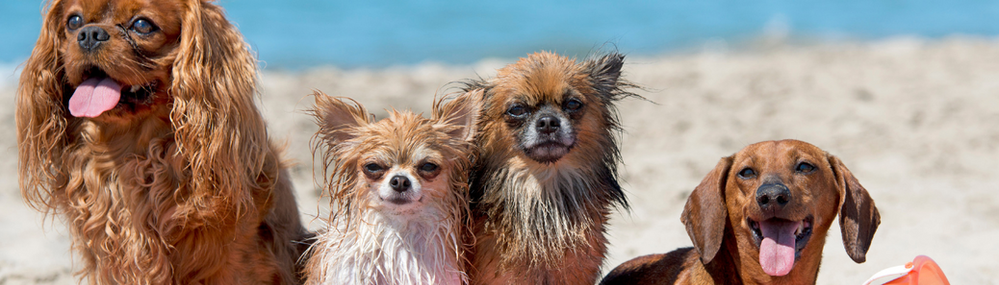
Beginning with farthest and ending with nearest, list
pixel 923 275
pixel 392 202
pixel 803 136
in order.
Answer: pixel 803 136
pixel 923 275
pixel 392 202

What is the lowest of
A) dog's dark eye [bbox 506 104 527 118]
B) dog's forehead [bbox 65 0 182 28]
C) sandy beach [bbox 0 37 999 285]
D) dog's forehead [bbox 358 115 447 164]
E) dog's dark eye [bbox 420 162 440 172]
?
sandy beach [bbox 0 37 999 285]

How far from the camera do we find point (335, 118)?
3.42 metres

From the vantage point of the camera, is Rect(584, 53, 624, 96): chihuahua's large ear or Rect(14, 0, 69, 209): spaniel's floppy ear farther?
Rect(584, 53, 624, 96): chihuahua's large ear

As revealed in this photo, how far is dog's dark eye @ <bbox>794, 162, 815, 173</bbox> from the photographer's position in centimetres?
321

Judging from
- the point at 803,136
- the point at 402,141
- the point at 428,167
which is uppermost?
the point at 402,141

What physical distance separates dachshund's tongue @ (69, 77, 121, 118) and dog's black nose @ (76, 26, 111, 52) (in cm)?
16

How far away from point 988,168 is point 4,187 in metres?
9.30

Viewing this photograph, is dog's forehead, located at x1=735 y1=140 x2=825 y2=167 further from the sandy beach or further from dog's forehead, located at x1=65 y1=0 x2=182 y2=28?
dog's forehead, located at x1=65 y1=0 x2=182 y2=28

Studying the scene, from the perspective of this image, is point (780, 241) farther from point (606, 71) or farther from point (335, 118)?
point (335, 118)

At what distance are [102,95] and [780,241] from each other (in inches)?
114

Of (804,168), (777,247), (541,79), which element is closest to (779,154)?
Answer: (804,168)

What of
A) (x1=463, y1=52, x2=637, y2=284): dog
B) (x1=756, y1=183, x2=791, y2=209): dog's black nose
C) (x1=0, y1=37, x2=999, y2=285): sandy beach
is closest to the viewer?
(x1=756, y1=183, x2=791, y2=209): dog's black nose

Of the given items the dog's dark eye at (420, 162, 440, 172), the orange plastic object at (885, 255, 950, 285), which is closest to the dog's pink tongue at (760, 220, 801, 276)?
the orange plastic object at (885, 255, 950, 285)

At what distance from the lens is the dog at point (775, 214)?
3.15 m
